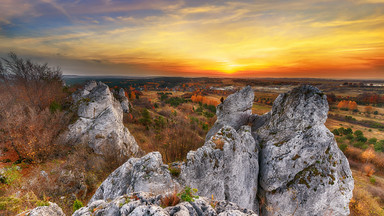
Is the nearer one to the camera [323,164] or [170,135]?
[323,164]

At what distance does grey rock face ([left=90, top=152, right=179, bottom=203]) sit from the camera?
21.2ft

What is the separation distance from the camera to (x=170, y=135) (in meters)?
16.9

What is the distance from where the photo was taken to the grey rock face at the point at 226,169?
7344 mm

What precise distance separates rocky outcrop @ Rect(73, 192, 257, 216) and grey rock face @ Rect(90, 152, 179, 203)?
2388mm

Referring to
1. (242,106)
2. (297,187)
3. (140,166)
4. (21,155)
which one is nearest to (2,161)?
(21,155)

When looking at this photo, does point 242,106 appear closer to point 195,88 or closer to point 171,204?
point 171,204

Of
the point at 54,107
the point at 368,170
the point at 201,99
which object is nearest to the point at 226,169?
the point at 54,107

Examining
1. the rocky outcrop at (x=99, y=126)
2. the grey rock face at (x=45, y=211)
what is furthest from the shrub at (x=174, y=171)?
the rocky outcrop at (x=99, y=126)

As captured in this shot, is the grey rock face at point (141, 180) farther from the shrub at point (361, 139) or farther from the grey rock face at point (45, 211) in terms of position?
the shrub at point (361, 139)

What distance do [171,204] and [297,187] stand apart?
7190mm

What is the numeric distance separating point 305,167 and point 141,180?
8.28 metres

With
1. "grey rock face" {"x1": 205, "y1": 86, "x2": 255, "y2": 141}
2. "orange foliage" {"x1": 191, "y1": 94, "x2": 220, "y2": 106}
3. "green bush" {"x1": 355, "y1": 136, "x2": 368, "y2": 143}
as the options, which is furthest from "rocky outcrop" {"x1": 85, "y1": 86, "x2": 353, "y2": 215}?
"orange foliage" {"x1": 191, "y1": 94, "x2": 220, "y2": 106}

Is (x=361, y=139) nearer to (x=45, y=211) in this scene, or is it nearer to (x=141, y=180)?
(x=141, y=180)

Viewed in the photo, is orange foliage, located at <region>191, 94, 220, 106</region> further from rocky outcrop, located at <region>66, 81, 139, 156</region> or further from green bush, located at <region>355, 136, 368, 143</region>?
rocky outcrop, located at <region>66, 81, 139, 156</region>
